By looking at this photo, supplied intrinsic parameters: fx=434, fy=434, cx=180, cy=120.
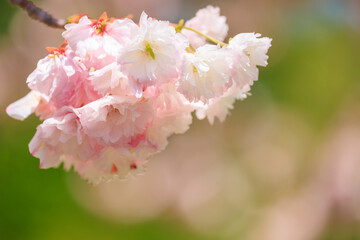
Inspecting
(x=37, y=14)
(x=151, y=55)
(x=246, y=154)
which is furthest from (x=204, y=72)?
(x=246, y=154)

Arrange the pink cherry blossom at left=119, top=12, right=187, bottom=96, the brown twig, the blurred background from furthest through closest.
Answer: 1. the blurred background
2. the brown twig
3. the pink cherry blossom at left=119, top=12, right=187, bottom=96

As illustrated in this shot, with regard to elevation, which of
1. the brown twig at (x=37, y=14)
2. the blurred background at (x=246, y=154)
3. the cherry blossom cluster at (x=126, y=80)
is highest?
the blurred background at (x=246, y=154)

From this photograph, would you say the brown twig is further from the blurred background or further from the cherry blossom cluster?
the blurred background

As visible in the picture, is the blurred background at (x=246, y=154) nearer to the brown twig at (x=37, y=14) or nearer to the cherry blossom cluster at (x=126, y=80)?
the brown twig at (x=37, y=14)

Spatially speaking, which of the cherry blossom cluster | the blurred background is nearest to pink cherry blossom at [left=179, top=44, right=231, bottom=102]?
the cherry blossom cluster

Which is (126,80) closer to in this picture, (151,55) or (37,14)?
(151,55)

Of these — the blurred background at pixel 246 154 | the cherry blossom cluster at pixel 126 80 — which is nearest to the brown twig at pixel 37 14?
the cherry blossom cluster at pixel 126 80
